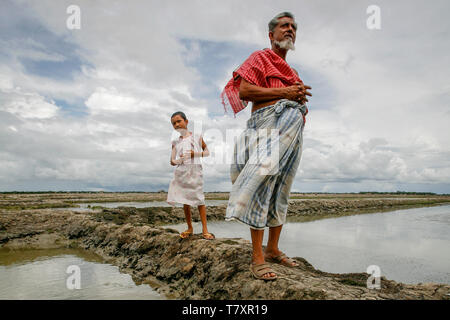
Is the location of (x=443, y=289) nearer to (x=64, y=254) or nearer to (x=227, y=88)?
(x=227, y=88)

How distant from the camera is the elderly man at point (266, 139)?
214cm

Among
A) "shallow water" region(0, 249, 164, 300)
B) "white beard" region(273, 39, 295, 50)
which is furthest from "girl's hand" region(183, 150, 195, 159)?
"white beard" region(273, 39, 295, 50)

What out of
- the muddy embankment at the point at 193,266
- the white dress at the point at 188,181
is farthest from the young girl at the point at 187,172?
the muddy embankment at the point at 193,266

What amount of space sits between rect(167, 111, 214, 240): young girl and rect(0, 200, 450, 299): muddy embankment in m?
0.43

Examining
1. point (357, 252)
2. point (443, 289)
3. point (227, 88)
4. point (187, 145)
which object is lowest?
point (357, 252)

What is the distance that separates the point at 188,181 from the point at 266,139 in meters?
1.83

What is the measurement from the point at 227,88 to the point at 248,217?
1293mm

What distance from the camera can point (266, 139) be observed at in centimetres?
226

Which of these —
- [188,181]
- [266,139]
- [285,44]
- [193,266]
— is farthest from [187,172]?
[285,44]

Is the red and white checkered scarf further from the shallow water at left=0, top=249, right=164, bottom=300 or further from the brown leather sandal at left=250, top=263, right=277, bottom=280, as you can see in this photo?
the shallow water at left=0, top=249, right=164, bottom=300

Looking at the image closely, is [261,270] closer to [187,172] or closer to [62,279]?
[187,172]
